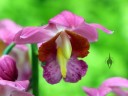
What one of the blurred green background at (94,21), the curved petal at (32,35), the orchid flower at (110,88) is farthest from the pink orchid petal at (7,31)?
the blurred green background at (94,21)

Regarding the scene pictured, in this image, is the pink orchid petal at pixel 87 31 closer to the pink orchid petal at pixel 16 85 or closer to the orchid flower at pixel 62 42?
the orchid flower at pixel 62 42

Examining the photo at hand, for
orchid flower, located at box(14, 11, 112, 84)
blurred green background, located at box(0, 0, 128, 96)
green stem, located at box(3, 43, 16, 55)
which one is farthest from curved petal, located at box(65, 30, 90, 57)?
blurred green background, located at box(0, 0, 128, 96)

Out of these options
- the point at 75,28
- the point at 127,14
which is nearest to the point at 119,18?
the point at 127,14

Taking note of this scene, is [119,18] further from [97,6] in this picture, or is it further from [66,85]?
[66,85]

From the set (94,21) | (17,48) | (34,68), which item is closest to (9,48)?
(34,68)

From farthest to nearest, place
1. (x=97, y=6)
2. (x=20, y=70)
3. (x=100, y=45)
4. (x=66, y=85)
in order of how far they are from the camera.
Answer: (x=97, y=6)
(x=100, y=45)
(x=66, y=85)
(x=20, y=70)

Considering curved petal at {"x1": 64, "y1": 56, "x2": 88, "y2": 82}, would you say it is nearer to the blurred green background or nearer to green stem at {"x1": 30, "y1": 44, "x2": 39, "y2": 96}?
green stem at {"x1": 30, "y1": 44, "x2": 39, "y2": 96}

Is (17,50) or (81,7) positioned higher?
(81,7)
